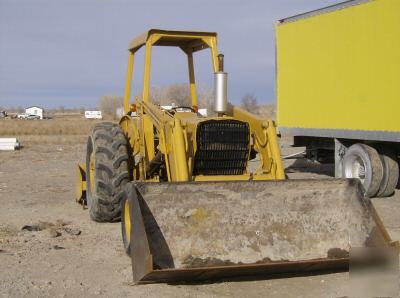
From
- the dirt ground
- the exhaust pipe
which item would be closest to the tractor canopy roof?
the exhaust pipe

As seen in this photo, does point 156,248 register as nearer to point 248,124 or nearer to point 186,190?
point 186,190

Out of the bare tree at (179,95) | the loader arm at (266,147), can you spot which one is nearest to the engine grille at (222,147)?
the loader arm at (266,147)

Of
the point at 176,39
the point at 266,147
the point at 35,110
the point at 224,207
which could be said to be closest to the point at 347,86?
the point at 176,39

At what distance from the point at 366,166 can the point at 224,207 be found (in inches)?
238

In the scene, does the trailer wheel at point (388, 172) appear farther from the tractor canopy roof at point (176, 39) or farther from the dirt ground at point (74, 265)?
the dirt ground at point (74, 265)

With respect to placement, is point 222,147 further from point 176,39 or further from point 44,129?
point 44,129

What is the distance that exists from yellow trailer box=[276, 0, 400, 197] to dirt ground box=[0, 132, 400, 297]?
5.31m

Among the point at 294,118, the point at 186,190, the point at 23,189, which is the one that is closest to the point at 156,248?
the point at 186,190

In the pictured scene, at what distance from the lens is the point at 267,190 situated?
623 cm

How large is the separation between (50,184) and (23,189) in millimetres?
923

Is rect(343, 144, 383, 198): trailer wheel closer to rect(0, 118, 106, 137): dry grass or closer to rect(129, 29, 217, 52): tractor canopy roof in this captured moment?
rect(129, 29, 217, 52): tractor canopy roof

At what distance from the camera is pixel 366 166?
11.4 meters

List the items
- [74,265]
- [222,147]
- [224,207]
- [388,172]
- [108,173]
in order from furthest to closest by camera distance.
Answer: [388,172], [108,173], [222,147], [74,265], [224,207]

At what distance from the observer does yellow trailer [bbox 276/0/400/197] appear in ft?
35.0
